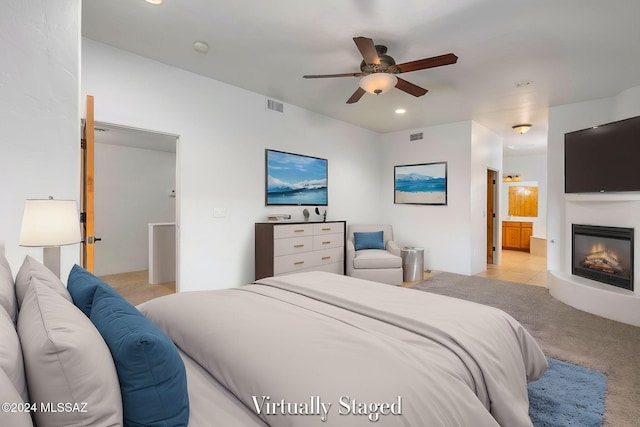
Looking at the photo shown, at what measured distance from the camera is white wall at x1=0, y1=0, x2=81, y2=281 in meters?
1.88

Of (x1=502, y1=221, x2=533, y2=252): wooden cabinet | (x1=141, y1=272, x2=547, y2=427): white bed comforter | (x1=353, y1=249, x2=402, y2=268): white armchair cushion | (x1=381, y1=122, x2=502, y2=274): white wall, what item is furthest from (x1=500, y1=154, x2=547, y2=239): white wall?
(x1=141, y1=272, x2=547, y2=427): white bed comforter

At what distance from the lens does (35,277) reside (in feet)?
3.93

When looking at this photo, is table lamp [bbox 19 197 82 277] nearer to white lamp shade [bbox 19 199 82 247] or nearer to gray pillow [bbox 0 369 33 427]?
white lamp shade [bbox 19 199 82 247]

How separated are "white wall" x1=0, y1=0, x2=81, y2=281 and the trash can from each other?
14.3 ft

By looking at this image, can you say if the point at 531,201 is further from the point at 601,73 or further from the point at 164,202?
the point at 164,202

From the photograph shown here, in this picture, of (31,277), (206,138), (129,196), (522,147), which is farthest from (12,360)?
(522,147)

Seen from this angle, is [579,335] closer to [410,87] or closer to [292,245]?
[410,87]

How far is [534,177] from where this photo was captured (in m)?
Result: 8.41

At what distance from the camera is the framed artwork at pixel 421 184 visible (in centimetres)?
561

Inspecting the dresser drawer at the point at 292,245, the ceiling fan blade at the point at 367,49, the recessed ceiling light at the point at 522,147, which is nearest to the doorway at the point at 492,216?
the recessed ceiling light at the point at 522,147

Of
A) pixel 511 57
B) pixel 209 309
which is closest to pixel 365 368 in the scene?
pixel 209 309

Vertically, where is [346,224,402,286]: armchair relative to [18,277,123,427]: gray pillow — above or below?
below

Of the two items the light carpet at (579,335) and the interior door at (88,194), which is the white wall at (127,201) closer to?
the interior door at (88,194)

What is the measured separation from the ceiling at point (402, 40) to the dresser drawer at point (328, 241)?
6.46 feet
